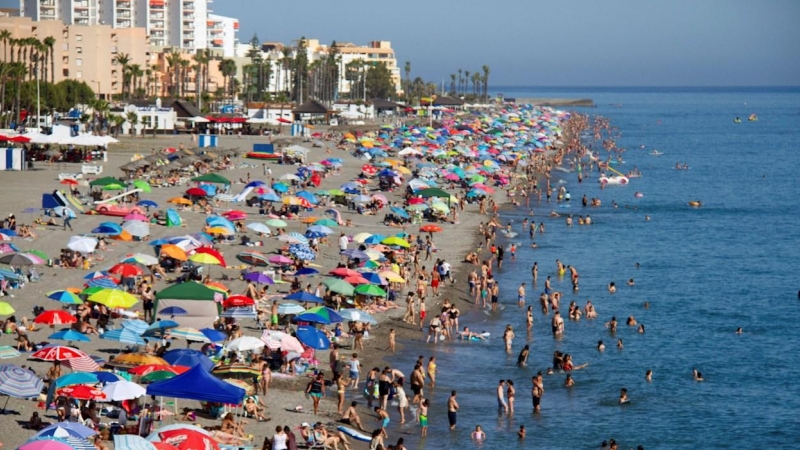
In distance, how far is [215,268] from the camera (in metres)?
34.7

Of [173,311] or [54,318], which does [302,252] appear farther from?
[54,318]

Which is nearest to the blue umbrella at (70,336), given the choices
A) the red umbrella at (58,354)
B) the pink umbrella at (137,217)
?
the red umbrella at (58,354)

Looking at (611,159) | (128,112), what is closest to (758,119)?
(611,159)

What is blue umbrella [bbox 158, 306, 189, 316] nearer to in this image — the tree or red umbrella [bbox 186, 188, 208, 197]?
red umbrella [bbox 186, 188, 208, 197]

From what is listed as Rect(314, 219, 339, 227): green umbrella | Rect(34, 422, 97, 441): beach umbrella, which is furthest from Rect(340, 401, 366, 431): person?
Rect(314, 219, 339, 227): green umbrella

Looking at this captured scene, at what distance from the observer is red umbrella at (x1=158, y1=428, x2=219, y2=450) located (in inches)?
683

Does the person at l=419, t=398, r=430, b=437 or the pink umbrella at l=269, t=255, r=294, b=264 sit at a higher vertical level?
the pink umbrella at l=269, t=255, r=294, b=264

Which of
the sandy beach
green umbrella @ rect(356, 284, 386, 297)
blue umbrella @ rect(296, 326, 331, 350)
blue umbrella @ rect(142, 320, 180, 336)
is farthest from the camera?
green umbrella @ rect(356, 284, 386, 297)

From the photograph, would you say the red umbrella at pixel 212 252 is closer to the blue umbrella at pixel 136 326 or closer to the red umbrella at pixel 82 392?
the blue umbrella at pixel 136 326

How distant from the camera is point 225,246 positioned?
37750 mm

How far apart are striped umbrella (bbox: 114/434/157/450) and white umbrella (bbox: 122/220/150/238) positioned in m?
20.0

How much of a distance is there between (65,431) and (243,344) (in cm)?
709

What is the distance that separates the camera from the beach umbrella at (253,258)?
34188 millimetres

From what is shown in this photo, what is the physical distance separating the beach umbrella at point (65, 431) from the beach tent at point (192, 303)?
8.93m
